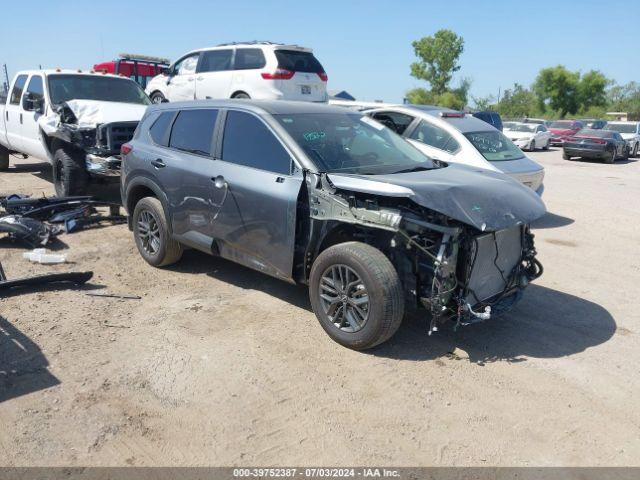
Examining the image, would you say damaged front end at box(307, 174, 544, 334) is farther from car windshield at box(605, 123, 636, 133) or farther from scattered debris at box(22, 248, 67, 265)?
car windshield at box(605, 123, 636, 133)

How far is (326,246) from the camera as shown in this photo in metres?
4.66

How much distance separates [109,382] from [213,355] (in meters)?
0.77

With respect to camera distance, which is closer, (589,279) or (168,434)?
(168,434)

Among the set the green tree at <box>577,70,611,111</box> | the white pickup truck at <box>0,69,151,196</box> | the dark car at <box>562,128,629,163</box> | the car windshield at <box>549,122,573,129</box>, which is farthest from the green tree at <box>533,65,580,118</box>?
the white pickup truck at <box>0,69,151,196</box>

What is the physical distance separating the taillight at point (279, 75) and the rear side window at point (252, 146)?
6543 millimetres

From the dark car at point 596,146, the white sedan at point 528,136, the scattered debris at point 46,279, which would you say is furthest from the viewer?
the white sedan at point 528,136

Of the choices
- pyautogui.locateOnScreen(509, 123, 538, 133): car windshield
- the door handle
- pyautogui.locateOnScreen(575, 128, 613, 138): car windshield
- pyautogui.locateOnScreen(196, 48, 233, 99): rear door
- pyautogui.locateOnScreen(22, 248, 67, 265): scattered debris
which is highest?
pyautogui.locateOnScreen(196, 48, 233, 99): rear door

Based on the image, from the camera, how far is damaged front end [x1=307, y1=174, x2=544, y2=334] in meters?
4.01

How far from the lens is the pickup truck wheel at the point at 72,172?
8672 mm

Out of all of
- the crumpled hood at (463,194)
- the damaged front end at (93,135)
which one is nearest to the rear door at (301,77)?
the damaged front end at (93,135)

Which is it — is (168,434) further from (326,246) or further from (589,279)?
(589,279)

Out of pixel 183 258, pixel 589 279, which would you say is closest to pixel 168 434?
pixel 183 258

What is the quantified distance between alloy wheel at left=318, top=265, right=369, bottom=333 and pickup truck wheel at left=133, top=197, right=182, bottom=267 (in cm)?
223

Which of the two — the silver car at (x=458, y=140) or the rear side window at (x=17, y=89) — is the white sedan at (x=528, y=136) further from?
the rear side window at (x=17, y=89)
